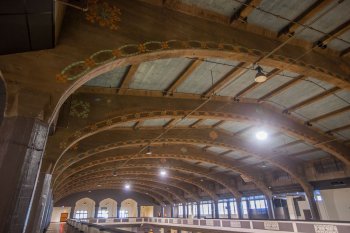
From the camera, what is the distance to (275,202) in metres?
22.1

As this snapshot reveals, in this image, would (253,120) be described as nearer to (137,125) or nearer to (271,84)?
(271,84)

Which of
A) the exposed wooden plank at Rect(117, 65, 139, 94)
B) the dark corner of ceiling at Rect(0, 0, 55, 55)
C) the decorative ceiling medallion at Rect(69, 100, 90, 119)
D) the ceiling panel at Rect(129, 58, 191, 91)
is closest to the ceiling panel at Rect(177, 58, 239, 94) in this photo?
the ceiling panel at Rect(129, 58, 191, 91)

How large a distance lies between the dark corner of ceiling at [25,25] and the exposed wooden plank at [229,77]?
20.6 feet

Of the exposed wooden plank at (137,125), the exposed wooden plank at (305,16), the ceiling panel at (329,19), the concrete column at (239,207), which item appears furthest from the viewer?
the concrete column at (239,207)

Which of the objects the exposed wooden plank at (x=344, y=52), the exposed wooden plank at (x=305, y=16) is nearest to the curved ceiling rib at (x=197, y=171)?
the exposed wooden plank at (x=344, y=52)

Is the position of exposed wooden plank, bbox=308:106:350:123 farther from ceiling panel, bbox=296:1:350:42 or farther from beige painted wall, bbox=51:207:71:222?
beige painted wall, bbox=51:207:71:222

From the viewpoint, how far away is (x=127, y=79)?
8.68m

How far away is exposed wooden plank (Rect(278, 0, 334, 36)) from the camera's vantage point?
6434 millimetres

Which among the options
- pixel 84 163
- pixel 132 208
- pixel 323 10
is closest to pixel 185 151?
pixel 84 163

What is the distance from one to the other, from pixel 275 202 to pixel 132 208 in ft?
91.0

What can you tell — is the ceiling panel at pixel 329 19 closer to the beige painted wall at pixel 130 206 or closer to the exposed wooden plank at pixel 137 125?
the exposed wooden plank at pixel 137 125

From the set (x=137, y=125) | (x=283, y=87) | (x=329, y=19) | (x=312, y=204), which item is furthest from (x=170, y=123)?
(x=312, y=204)

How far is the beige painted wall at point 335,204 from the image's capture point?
16109 mm

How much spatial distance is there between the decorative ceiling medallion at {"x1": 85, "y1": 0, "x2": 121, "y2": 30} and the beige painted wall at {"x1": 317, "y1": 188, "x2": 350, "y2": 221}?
18.3m
